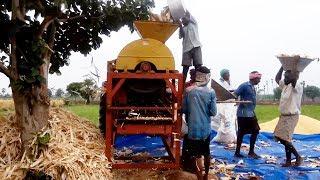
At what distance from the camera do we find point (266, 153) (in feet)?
34.8

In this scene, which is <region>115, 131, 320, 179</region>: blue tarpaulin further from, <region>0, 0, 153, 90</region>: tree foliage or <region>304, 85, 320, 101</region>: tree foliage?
<region>304, 85, 320, 101</region>: tree foliage

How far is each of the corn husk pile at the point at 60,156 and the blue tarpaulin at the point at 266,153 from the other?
2.44m

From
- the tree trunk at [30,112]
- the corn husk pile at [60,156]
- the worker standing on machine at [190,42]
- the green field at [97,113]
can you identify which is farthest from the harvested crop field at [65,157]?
the green field at [97,113]

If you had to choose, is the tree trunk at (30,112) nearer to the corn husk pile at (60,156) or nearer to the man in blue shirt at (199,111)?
the corn husk pile at (60,156)

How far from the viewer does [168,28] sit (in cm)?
816

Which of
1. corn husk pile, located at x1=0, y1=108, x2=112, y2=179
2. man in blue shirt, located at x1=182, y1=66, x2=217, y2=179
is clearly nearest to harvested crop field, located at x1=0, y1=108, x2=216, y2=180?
corn husk pile, located at x1=0, y1=108, x2=112, y2=179

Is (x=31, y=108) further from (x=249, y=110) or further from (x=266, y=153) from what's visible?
(x=266, y=153)

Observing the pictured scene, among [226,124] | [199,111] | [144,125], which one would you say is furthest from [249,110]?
[144,125]

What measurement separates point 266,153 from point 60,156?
5.36 m

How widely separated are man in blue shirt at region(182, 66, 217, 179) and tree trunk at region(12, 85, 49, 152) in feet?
7.74

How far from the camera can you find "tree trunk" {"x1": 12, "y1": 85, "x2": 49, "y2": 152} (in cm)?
743

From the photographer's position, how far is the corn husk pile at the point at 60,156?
22.5 ft

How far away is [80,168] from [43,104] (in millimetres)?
1362

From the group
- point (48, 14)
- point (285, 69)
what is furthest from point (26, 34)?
point (285, 69)
